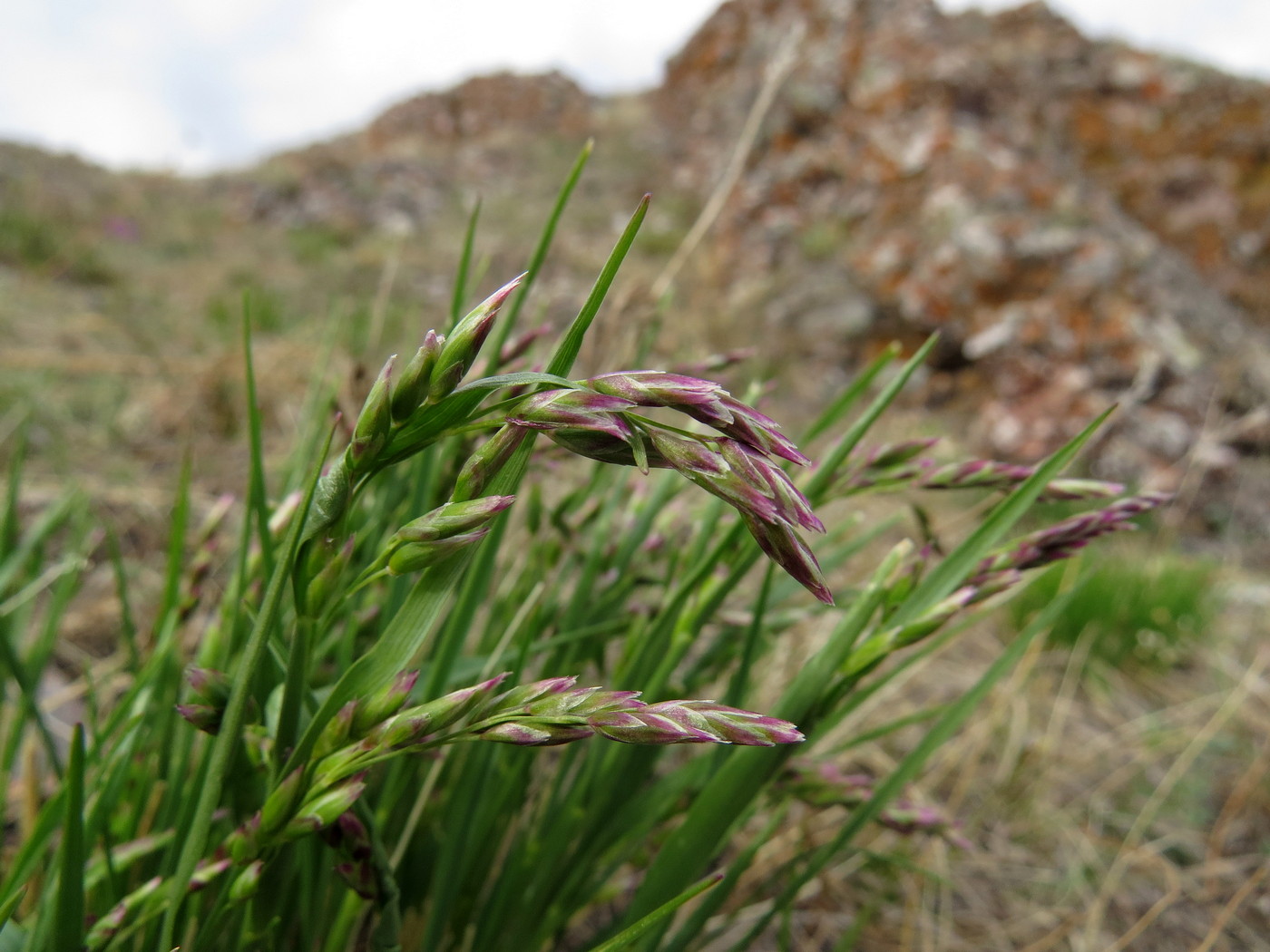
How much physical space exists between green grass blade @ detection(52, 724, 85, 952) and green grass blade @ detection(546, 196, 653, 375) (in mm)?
217

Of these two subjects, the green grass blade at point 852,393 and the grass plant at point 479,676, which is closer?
the grass plant at point 479,676

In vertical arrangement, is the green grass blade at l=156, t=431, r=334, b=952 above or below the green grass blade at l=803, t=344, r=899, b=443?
below

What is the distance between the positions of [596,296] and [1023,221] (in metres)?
4.25

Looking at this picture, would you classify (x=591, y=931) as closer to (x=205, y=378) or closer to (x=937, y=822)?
(x=937, y=822)

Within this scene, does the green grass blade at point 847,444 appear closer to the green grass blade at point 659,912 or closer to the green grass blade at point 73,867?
the green grass blade at point 659,912

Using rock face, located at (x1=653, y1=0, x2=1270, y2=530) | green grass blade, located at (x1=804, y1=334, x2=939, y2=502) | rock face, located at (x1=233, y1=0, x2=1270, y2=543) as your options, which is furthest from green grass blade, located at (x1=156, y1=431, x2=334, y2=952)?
rock face, located at (x1=653, y1=0, x2=1270, y2=530)

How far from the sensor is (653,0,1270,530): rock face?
348 cm

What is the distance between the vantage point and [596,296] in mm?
A: 281

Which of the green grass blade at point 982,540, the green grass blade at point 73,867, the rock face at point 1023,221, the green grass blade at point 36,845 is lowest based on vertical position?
the green grass blade at point 36,845

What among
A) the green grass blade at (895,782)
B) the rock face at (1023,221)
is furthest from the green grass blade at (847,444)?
the rock face at (1023,221)

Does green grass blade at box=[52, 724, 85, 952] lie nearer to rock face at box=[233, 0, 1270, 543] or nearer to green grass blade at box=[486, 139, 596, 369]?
green grass blade at box=[486, 139, 596, 369]

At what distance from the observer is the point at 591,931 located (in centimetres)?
74

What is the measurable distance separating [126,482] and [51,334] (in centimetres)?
197

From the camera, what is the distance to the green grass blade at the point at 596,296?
0.27m
